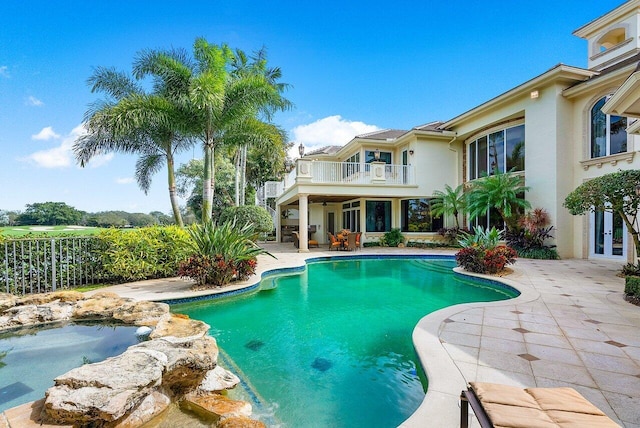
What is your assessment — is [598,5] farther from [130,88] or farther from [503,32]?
[130,88]

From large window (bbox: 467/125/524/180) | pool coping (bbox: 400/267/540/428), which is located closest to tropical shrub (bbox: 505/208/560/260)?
large window (bbox: 467/125/524/180)

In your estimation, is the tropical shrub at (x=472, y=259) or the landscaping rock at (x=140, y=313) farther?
the tropical shrub at (x=472, y=259)

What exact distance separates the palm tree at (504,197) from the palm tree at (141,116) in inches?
502

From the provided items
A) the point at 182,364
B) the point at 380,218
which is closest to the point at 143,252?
the point at 182,364

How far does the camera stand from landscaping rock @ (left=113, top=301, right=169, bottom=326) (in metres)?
5.10

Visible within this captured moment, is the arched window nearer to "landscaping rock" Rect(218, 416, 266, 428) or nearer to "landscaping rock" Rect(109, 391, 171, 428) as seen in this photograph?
"landscaping rock" Rect(218, 416, 266, 428)

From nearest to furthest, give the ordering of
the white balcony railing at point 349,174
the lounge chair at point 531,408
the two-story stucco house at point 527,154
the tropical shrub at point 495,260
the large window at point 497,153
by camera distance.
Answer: the lounge chair at point 531,408
the tropical shrub at point 495,260
the two-story stucco house at point 527,154
the large window at point 497,153
the white balcony railing at point 349,174

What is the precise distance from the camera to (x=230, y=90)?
12.1 m

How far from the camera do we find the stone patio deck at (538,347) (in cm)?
281

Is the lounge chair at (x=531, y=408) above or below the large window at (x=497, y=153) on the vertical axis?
below

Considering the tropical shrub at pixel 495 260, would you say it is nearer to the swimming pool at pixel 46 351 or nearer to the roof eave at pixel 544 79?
the roof eave at pixel 544 79

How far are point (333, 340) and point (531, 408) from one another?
339 centimetres

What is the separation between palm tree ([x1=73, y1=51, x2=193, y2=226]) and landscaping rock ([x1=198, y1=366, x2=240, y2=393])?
33.9 feet

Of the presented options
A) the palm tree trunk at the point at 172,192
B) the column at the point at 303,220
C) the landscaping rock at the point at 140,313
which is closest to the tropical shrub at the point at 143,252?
the landscaping rock at the point at 140,313
